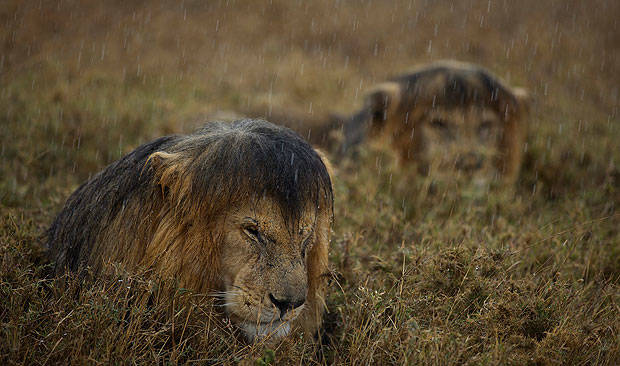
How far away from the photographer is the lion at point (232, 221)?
2812 mm

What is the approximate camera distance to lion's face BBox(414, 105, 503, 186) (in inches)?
267

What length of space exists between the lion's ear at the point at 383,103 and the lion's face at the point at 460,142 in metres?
0.47

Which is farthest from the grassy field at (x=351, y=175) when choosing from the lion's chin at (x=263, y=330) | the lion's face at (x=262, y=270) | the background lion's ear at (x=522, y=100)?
the background lion's ear at (x=522, y=100)

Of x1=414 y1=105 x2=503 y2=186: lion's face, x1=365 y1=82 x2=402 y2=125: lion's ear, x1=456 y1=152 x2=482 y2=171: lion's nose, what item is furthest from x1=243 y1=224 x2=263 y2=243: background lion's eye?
x1=365 y1=82 x2=402 y2=125: lion's ear

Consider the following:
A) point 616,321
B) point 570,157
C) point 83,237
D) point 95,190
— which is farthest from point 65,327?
point 570,157

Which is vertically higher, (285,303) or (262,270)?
(262,270)

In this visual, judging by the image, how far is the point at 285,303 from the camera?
9.03 feet

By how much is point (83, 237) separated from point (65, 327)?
697 mm

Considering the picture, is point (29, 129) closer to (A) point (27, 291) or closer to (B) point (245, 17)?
(A) point (27, 291)

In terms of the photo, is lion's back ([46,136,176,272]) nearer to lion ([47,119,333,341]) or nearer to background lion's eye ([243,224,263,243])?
lion ([47,119,333,341])

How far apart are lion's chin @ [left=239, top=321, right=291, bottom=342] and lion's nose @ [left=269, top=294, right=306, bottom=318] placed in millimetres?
127

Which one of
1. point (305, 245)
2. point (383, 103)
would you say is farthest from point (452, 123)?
point (305, 245)

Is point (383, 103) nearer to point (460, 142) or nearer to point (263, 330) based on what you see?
point (460, 142)

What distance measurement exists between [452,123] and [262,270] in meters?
5.04
